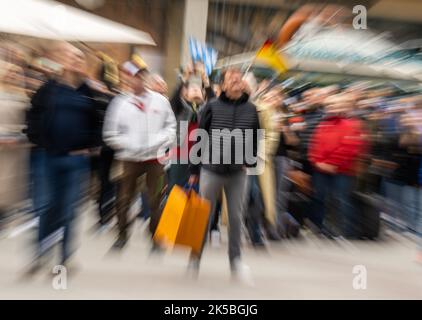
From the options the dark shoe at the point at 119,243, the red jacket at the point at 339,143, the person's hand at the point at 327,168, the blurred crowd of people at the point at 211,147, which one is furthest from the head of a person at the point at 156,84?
the person's hand at the point at 327,168

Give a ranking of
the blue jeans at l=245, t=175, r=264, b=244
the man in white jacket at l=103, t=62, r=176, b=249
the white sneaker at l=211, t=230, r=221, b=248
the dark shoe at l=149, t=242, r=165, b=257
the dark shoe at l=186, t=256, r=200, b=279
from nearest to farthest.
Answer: the dark shoe at l=186, t=256, r=200, b=279 → the man in white jacket at l=103, t=62, r=176, b=249 → the dark shoe at l=149, t=242, r=165, b=257 → the white sneaker at l=211, t=230, r=221, b=248 → the blue jeans at l=245, t=175, r=264, b=244

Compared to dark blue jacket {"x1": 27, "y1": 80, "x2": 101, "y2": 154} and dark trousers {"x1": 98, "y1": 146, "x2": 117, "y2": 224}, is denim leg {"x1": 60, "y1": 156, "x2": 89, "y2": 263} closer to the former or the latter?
dark blue jacket {"x1": 27, "y1": 80, "x2": 101, "y2": 154}

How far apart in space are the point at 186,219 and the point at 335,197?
1.84 meters

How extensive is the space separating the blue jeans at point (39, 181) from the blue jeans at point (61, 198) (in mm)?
24

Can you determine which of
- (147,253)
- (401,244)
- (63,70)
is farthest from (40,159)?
(401,244)

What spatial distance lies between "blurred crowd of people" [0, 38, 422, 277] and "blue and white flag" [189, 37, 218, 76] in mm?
386

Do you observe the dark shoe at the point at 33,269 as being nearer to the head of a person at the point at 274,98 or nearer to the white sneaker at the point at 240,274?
the white sneaker at the point at 240,274

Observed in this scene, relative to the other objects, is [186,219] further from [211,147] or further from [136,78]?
[136,78]

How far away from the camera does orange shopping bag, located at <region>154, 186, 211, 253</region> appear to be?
9.94 feet

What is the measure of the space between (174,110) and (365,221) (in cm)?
194

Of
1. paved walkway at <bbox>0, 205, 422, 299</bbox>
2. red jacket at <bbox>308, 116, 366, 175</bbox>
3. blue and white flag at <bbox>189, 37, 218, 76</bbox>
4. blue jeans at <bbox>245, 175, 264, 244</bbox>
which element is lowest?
paved walkway at <bbox>0, 205, 422, 299</bbox>

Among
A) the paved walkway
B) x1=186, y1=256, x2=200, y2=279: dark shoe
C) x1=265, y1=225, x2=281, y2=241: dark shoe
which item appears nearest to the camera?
the paved walkway

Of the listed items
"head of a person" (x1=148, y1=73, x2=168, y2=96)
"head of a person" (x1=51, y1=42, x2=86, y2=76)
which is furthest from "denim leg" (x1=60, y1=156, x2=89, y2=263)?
"head of a person" (x1=148, y1=73, x2=168, y2=96)

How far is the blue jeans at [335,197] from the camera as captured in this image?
4410mm
